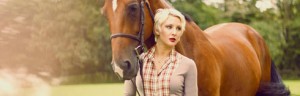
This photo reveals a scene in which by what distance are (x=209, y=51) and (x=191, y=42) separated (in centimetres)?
23

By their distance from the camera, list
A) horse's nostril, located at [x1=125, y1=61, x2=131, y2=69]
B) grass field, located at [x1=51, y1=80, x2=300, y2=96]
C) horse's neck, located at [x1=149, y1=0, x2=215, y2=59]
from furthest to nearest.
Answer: grass field, located at [x1=51, y1=80, x2=300, y2=96] < horse's neck, located at [x1=149, y1=0, x2=215, y2=59] < horse's nostril, located at [x1=125, y1=61, x2=131, y2=69]

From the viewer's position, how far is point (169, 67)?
2.30 metres

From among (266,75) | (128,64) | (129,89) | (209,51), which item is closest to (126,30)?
(128,64)

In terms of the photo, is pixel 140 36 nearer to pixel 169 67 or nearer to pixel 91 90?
pixel 169 67

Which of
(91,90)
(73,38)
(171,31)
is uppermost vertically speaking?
(73,38)

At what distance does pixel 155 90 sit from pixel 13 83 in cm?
760

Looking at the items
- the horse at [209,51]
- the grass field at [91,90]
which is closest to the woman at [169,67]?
the horse at [209,51]

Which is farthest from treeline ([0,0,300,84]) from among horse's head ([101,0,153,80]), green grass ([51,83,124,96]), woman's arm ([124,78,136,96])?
woman's arm ([124,78,136,96])

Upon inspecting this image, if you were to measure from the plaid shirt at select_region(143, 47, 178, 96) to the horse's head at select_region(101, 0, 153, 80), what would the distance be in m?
0.31

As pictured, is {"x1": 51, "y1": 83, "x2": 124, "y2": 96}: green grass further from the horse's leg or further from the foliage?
the horse's leg

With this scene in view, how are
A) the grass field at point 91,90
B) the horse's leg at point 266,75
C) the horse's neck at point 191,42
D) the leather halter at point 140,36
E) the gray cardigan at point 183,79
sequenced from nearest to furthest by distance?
the gray cardigan at point 183,79, the leather halter at point 140,36, the horse's neck at point 191,42, the horse's leg at point 266,75, the grass field at point 91,90

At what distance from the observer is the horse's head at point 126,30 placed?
2715 mm

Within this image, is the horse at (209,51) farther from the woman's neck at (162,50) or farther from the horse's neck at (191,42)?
the woman's neck at (162,50)

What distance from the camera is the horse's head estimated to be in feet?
8.91
